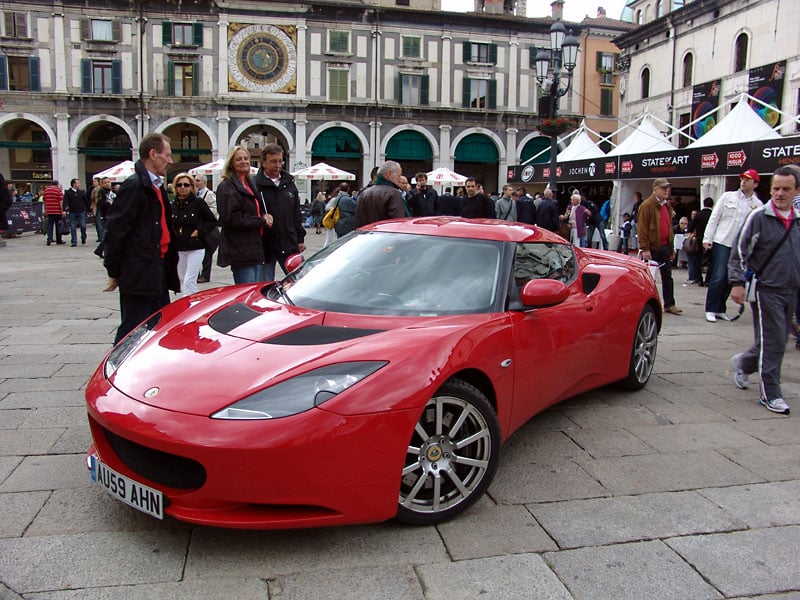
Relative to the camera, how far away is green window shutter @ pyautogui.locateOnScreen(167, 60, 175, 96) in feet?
126

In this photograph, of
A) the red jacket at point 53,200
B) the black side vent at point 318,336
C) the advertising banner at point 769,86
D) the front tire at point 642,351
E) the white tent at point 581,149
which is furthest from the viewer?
the advertising banner at point 769,86

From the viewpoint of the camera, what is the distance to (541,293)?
11.3 ft

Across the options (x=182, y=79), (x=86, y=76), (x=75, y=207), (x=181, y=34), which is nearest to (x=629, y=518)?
(x=75, y=207)

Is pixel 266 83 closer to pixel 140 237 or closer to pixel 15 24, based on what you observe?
pixel 15 24

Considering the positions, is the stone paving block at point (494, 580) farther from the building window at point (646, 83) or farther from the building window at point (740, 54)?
the building window at point (646, 83)

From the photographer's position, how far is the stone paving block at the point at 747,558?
8.34 ft

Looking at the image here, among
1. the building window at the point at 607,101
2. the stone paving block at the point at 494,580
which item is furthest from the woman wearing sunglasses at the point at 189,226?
the building window at the point at 607,101

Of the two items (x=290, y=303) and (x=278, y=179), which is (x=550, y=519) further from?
(x=278, y=179)

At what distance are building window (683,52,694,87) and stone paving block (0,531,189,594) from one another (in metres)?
36.9

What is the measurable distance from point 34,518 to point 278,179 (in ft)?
13.5

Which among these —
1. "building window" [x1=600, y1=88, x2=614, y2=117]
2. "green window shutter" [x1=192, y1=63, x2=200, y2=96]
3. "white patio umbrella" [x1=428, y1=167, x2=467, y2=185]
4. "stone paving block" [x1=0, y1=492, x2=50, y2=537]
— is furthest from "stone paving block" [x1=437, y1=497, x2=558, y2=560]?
"building window" [x1=600, y1=88, x2=614, y2=117]

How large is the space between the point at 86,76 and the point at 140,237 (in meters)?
38.7

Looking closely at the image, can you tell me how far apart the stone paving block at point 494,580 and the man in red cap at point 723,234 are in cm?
Result: 680

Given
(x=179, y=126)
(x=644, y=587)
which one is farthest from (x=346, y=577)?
(x=179, y=126)
